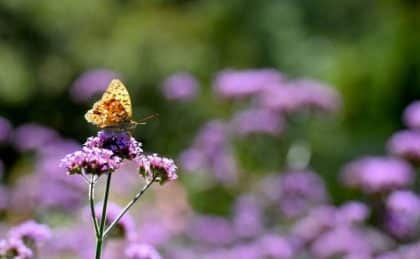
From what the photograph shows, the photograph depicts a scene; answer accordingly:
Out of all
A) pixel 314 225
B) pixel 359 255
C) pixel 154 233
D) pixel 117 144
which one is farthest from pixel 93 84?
pixel 117 144

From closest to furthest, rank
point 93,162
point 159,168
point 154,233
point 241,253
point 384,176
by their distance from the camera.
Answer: point 93,162, point 159,168, point 241,253, point 154,233, point 384,176

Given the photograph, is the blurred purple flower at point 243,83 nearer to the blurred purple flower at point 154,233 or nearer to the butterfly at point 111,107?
the blurred purple flower at point 154,233

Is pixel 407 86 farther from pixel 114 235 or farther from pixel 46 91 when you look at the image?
pixel 114 235

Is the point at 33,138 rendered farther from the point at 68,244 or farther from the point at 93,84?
the point at 68,244

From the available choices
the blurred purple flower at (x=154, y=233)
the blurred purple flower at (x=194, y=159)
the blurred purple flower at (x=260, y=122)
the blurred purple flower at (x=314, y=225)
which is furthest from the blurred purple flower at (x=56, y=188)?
the blurred purple flower at (x=314, y=225)

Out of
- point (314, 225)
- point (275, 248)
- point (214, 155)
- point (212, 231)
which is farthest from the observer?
point (214, 155)
